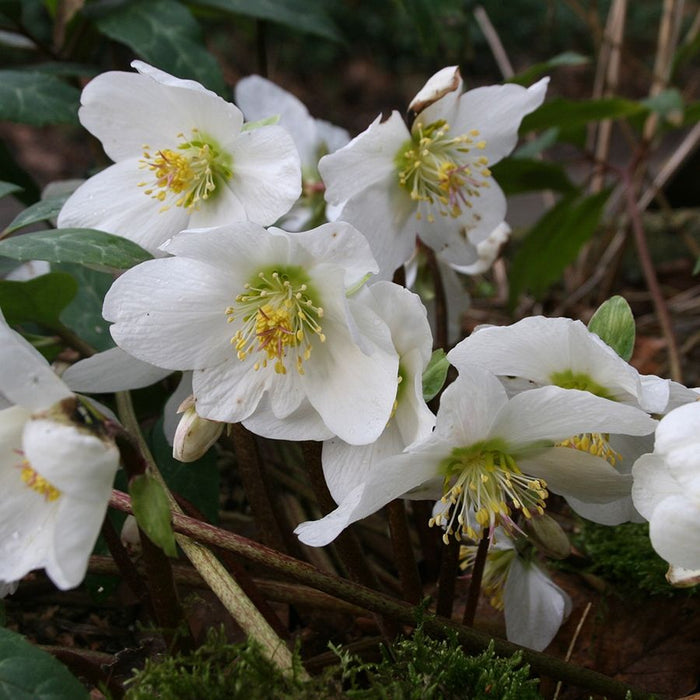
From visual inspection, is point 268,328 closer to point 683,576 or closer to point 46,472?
point 46,472

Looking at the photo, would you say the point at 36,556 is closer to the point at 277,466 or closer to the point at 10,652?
the point at 10,652

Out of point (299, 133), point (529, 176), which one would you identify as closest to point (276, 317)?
point (299, 133)

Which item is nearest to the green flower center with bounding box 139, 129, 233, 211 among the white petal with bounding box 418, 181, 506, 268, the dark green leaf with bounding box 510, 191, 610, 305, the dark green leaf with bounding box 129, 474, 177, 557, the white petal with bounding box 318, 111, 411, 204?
the white petal with bounding box 318, 111, 411, 204

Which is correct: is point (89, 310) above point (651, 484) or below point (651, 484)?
below

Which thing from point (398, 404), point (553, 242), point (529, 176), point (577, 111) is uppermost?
point (398, 404)

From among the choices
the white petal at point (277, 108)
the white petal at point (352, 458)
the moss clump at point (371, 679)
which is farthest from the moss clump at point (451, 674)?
the white petal at point (277, 108)

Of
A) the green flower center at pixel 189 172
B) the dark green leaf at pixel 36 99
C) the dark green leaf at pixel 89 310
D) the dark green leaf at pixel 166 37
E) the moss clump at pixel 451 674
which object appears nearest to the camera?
the moss clump at pixel 451 674

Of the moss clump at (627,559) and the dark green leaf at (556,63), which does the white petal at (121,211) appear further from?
the dark green leaf at (556,63)
